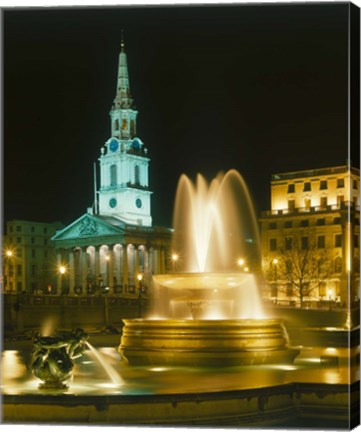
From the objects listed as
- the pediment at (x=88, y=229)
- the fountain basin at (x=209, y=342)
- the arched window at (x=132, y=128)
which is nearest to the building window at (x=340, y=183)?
the arched window at (x=132, y=128)

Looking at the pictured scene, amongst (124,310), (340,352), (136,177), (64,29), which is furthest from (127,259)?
(64,29)

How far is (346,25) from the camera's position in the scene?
1310 centimetres

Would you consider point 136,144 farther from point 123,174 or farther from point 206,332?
point 206,332

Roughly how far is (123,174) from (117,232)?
172 inches

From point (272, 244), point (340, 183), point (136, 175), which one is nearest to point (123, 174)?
point (136, 175)

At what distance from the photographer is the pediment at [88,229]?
239 ft

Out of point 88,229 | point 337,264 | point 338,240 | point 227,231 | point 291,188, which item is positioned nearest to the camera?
point 337,264

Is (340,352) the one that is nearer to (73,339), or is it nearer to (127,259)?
(73,339)

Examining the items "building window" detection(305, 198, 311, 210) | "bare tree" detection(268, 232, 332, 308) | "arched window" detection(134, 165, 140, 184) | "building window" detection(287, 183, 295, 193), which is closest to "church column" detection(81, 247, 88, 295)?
"arched window" detection(134, 165, 140, 184)

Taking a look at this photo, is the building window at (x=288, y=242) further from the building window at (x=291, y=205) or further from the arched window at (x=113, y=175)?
the arched window at (x=113, y=175)

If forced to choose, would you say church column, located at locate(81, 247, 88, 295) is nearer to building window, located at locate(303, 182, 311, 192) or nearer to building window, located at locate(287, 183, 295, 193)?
building window, located at locate(287, 183, 295, 193)

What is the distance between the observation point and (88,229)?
74.2m

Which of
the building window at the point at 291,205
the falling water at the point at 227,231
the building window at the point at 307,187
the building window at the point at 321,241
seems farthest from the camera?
the building window at the point at 291,205

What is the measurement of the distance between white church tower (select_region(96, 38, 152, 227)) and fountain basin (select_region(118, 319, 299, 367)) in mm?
52606
